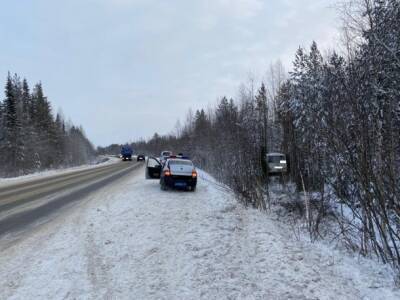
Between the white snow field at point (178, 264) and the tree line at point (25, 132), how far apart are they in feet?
105

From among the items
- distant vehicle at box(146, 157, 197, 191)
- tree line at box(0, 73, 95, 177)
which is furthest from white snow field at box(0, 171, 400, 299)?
tree line at box(0, 73, 95, 177)

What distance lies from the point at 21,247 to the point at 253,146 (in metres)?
10.4

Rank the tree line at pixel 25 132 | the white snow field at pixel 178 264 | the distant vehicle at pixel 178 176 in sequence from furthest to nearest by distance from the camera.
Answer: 1. the tree line at pixel 25 132
2. the distant vehicle at pixel 178 176
3. the white snow field at pixel 178 264

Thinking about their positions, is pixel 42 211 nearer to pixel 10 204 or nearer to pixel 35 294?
pixel 10 204

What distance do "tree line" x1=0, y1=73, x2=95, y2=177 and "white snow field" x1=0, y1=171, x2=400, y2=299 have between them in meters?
32.0

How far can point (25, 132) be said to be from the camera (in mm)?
60375

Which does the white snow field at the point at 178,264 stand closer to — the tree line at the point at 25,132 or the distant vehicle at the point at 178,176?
the distant vehicle at the point at 178,176

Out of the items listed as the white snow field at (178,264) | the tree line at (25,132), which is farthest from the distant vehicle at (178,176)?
the tree line at (25,132)

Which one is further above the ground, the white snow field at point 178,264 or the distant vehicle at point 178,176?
the distant vehicle at point 178,176

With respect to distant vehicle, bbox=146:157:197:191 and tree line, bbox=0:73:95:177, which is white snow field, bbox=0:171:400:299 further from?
tree line, bbox=0:73:95:177

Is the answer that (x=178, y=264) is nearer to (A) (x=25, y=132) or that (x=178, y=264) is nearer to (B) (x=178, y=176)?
(B) (x=178, y=176)

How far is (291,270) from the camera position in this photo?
22.2 ft

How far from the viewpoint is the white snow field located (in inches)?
233

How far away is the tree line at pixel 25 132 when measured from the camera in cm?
5509
